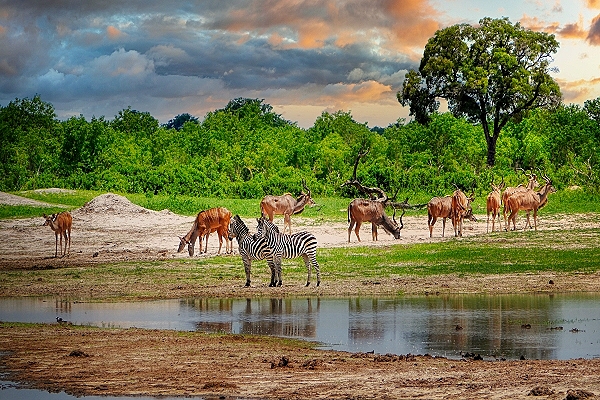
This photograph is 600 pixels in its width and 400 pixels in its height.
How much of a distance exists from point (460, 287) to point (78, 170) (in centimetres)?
3709

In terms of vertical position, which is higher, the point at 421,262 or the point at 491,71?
the point at 491,71

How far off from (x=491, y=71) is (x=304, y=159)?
12500mm

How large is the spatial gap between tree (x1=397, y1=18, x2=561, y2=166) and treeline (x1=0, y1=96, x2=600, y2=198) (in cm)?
166

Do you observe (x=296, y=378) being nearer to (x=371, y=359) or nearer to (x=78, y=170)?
(x=371, y=359)

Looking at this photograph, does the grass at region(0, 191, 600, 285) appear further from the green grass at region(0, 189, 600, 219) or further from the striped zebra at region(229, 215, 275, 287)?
the green grass at region(0, 189, 600, 219)

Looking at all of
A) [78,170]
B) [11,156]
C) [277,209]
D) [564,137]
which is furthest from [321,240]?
[11,156]

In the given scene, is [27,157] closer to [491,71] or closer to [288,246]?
[491,71]

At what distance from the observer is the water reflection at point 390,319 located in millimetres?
12789

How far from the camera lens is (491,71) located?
54562mm

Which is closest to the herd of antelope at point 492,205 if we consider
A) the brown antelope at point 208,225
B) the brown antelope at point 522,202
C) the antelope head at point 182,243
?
the brown antelope at point 522,202

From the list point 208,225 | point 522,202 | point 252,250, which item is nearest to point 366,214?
point 208,225

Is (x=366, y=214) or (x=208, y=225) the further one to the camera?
(x=366, y=214)

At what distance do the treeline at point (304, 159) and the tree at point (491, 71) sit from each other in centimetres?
166

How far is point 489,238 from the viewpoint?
2719cm
